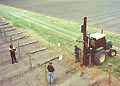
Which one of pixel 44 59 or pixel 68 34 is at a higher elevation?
pixel 68 34

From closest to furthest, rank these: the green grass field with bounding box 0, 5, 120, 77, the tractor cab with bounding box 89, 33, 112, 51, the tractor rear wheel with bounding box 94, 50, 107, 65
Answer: the tractor rear wheel with bounding box 94, 50, 107, 65
the tractor cab with bounding box 89, 33, 112, 51
the green grass field with bounding box 0, 5, 120, 77

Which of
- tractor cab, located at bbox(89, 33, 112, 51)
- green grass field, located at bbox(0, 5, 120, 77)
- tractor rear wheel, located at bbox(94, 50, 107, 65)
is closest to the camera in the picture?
tractor rear wheel, located at bbox(94, 50, 107, 65)

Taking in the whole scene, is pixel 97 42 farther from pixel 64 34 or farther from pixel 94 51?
pixel 64 34

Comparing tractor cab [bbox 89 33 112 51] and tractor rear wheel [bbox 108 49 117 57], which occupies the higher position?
tractor cab [bbox 89 33 112 51]

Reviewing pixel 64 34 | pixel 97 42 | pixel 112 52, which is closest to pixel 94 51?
pixel 97 42

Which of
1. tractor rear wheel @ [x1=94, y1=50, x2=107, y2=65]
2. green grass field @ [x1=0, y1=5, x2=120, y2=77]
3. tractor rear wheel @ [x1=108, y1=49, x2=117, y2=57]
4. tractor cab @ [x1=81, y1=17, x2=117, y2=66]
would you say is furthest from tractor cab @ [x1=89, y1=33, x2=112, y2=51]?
green grass field @ [x1=0, y1=5, x2=120, y2=77]

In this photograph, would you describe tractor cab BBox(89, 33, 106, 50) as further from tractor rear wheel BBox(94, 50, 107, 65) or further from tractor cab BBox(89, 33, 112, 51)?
tractor rear wheel BBox(94, 50, 107, 65)

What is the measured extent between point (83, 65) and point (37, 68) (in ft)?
11.2

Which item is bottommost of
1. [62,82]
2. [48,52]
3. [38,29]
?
[62,82]

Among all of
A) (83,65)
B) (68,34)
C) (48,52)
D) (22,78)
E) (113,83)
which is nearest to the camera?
(113,83)

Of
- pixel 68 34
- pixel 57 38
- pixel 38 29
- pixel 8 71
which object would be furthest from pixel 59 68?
pixel 38 29

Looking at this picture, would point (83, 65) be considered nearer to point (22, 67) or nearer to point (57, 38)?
point (22, 67)

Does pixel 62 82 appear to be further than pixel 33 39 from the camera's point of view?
No

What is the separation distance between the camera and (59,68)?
10852mm
